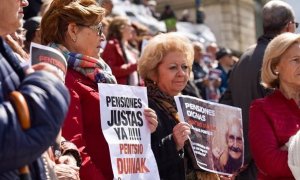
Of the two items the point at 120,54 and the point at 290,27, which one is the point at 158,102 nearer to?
the point at 290,27

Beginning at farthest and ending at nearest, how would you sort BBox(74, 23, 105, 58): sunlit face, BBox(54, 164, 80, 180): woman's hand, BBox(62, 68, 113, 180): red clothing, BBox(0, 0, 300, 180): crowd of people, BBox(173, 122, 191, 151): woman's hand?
BBox(173, 122, 191, 151): woman's hand → BBox(74, 23, 105, 58): sunlit face → BBox(62, 68, 113, 180): red clothing → BBox(0, 0, 300, 180): crowd of people → BBox(54, 164, 80, 180): woman's hand

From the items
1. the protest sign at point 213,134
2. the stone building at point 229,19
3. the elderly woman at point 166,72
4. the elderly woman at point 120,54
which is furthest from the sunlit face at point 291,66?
the stone building at point 229,19

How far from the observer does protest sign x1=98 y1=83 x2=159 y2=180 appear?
3535 mm

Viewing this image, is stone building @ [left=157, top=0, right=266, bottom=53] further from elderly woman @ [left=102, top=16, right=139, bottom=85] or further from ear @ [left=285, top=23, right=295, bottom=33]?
ear @ [left=285, top=23, right=295, bottom=33]

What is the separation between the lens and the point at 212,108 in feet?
14.1

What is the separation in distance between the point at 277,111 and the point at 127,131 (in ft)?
3.40

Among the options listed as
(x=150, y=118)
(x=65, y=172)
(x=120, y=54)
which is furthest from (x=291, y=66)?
(x=120, y=54)

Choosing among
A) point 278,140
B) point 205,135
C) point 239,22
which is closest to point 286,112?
point 278,140

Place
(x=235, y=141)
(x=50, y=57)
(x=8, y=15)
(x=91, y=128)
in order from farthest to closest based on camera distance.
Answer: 1. (x=235, y=141)
2. (x=91, y=128)
3. (x=50, y=57)
4. (x=8, y=15)

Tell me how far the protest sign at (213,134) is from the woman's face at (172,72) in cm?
24

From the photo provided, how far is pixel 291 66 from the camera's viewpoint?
14.5 ft

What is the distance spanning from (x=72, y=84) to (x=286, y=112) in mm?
1352

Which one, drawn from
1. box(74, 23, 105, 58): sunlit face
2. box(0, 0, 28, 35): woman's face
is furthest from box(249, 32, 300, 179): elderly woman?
box(0, 0, 28, 35): woman's face

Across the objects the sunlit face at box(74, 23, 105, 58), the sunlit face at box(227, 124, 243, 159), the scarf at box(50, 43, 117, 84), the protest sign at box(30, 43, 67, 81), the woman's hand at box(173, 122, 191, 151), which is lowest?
the sunlit face at box(227, 124, 243, 159)
